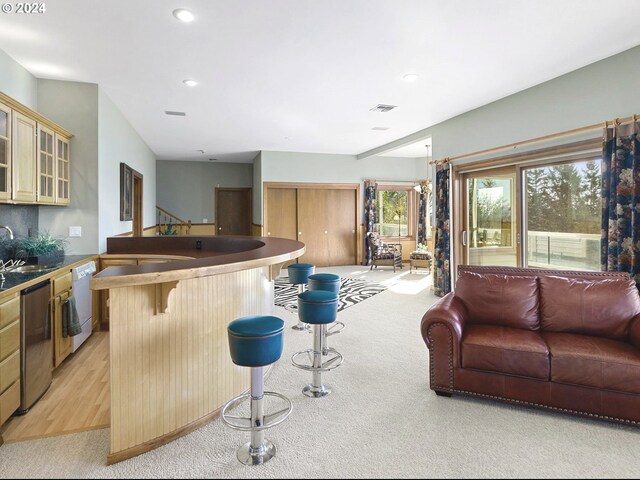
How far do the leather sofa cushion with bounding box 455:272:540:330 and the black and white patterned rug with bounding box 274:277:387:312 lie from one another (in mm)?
2319

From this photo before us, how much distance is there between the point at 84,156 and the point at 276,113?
2575mm

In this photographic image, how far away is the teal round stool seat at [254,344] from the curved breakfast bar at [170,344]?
0.42 m

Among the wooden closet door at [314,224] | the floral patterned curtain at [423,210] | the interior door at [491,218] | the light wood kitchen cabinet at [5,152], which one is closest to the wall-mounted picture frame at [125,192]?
the light wood kitchen cabinet at [5,152]

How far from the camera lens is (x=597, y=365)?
232 cm

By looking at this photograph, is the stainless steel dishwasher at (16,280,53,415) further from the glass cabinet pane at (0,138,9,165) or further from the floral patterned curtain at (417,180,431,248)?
the floral patterned curtain at (417,180,431,248)

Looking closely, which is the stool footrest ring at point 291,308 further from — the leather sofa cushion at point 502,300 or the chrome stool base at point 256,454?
the chrome stool base at point 256,454

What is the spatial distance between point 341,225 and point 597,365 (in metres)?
7.10

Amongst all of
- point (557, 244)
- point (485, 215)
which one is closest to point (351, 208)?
point (485, 215)

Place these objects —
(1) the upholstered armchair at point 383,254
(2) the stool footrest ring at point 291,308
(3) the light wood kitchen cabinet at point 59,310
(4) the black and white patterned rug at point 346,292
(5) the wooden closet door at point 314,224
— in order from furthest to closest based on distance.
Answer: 1. (5) the wooden closet door at point 314,224
2. (1) the upholstered armchair at point 383,254
3. (4) the black and white patterned rug at point 346,292
4. (2) the stool footrest ring at point 291,308
5. (3) the light wood kitchen cabinet at point 59,310

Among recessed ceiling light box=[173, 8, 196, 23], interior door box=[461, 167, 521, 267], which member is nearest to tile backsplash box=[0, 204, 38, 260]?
recessed ceiling light box=[173, 8, 196, 23]

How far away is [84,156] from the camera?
13.5 feet

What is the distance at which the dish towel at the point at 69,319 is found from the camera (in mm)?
3150

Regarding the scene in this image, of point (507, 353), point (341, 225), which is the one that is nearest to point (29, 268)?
point (507, 353)

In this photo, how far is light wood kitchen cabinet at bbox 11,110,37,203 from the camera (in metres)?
3.04
